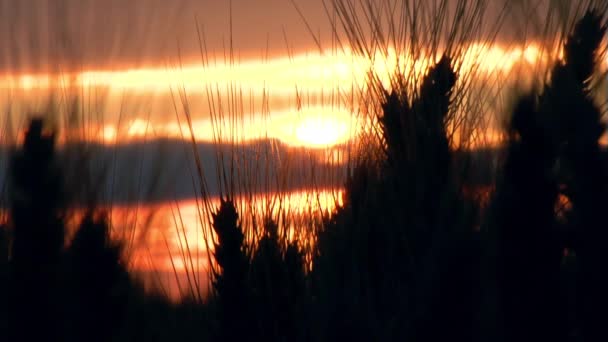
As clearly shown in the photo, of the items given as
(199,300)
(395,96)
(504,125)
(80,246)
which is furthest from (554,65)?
(80,246)

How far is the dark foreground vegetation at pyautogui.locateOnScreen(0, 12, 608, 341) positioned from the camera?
281cm

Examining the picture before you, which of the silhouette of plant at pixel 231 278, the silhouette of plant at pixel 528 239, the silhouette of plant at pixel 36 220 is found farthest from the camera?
the silhouette of plant at pixel 231 278

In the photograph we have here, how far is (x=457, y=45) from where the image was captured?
335cm

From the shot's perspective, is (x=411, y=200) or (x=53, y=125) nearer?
(x=53, y=125)

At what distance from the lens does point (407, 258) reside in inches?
119

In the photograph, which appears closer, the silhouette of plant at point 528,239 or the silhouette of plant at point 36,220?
the silhouette of plant at point 36,220

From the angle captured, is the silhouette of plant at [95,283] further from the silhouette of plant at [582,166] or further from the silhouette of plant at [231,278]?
the silhouette of plant at [582,166]

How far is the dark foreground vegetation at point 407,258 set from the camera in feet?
9.23

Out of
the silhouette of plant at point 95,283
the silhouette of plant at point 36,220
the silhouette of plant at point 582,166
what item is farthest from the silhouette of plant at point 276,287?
the silhouette of plant at point 582,166

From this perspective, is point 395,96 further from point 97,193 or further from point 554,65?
point 97,193

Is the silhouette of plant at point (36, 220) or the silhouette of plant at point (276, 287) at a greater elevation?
the silhouette of plant at point (36, 220)

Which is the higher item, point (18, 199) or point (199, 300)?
point (18, 199)

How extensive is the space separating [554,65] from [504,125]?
0.89 ft

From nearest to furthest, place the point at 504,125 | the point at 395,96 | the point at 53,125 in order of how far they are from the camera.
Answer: the point at 53,125 → the point at 504,125 → the point at 395,96
